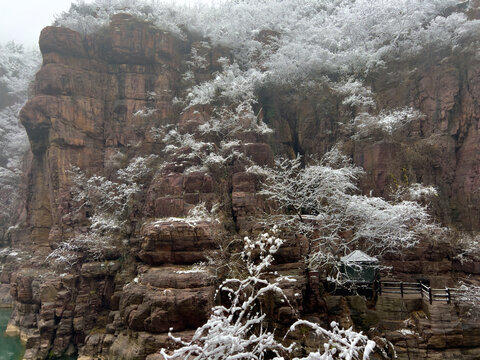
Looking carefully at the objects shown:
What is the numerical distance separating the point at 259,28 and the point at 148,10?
10.4 meters

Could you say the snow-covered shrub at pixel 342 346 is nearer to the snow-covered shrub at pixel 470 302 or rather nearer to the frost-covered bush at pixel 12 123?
the snow-covered shrub at pixel 470 302

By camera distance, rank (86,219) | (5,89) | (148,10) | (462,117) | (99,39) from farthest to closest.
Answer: (5,89)
(148,10)
(99,39)
(86,219)
(462,117)

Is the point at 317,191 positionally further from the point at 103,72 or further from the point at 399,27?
the point at 103,72

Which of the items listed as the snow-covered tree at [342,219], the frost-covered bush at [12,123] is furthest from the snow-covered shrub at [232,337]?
the frost-covered bush at [12,123]

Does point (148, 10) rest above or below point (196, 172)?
above

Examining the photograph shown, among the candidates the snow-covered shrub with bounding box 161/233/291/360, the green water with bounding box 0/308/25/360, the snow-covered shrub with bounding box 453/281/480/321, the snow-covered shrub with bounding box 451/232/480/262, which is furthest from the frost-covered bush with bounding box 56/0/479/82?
the green water with bounding box 0/308/25/360

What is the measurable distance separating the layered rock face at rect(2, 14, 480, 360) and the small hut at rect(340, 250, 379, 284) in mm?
1082

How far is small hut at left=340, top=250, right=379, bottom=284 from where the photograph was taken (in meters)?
14.4

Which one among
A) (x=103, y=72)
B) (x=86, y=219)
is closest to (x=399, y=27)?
(x=103, y=72)

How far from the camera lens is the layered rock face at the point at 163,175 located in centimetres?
1365

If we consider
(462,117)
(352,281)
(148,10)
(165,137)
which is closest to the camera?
(352,281)

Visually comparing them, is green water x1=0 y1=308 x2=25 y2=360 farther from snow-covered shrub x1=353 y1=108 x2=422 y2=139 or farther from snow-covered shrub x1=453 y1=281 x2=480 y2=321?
snow-covered shrub x1=353 y1=108 x2=422 y2=139

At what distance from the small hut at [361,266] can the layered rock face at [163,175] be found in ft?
3.55

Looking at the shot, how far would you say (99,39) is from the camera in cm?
2361
